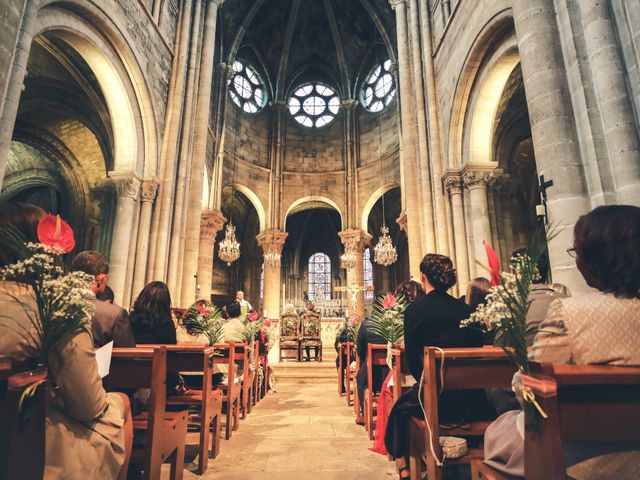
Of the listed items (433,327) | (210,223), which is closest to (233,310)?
(433,327)

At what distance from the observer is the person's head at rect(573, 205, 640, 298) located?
1339 millimetres

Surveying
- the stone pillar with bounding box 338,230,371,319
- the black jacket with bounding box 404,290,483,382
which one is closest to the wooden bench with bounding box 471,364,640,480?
the black jacket with bounding box 404,290,483,382

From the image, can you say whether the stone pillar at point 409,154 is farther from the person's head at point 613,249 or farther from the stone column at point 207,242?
the person's head at point 613,249

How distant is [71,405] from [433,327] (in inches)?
77.6

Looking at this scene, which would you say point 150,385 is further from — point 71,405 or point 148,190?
point 148,190

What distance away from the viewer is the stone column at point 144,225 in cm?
910

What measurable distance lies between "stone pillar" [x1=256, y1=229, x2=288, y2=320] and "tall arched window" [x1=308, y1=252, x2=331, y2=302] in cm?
808

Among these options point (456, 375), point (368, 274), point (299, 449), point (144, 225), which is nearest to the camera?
point (456, 375)

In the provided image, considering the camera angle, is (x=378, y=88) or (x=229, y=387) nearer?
(x=229, y=387)

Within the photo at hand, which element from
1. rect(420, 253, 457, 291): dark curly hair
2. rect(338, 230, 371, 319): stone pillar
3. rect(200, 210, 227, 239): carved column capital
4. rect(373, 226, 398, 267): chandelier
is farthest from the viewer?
rect(338, 230, 371, 319): stone pillar

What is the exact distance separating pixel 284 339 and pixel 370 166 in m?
10.0

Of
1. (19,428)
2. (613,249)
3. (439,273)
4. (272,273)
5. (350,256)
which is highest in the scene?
(350,256)

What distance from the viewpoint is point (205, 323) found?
428 centimetres

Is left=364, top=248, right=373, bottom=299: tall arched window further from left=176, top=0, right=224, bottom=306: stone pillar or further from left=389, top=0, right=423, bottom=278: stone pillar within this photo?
left=176, top=0, right=224, bottom=306: stone pillar
